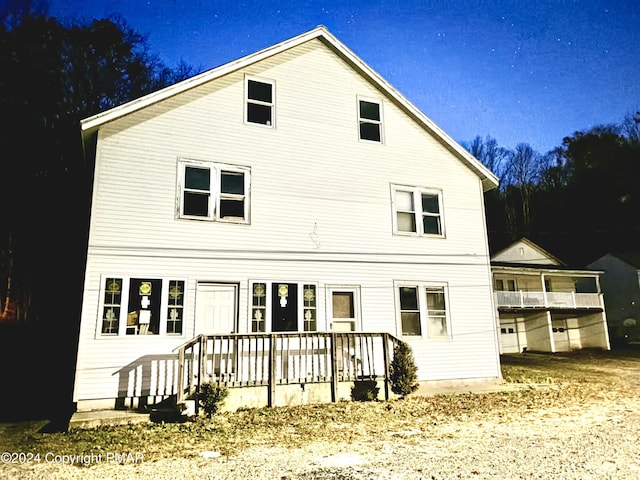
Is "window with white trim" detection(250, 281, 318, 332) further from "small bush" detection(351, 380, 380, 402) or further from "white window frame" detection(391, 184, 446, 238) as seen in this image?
"white window frame" detection(391, 184, 446, 238)

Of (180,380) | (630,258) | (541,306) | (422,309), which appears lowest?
(180,380)

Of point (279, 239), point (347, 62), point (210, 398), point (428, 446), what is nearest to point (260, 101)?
point (347, 62)

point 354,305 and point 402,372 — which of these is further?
point 354,305

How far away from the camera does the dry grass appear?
7.32m

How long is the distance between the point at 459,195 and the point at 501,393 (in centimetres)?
603

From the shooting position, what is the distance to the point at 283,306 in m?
11.7

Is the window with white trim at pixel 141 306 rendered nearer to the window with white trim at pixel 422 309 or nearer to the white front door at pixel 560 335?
the window with white trim at pixel 422 309

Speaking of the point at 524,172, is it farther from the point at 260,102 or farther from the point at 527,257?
the point at 260,102

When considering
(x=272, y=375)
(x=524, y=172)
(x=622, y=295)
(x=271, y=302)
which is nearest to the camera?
(x=272, y=375)

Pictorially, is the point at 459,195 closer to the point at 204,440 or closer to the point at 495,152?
the point at 204,440

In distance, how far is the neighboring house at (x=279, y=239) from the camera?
10125 mm

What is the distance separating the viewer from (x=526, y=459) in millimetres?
6301

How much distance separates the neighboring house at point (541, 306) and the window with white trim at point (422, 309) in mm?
11270

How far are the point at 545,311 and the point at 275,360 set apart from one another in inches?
821
